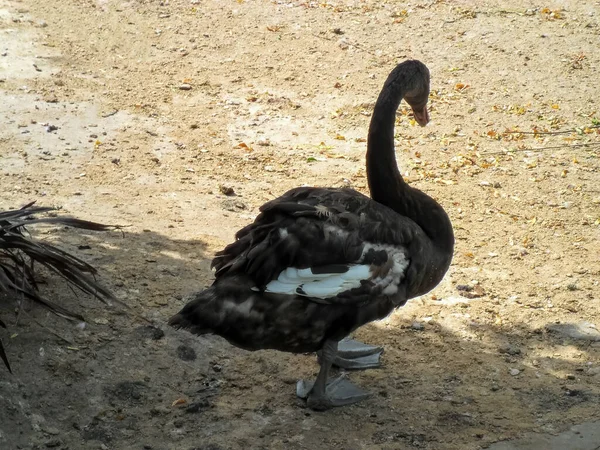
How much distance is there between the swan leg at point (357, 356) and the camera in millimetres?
5705

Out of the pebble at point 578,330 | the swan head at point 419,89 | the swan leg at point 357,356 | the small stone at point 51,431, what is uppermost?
the swan head at point 419,89

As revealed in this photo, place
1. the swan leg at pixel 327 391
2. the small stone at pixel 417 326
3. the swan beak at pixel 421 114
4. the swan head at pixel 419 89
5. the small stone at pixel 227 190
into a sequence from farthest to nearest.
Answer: the small stone at pixel 227 190
the swan beak at pixel 421 114
the small stone at pixel 417 326
the swan head at pixel 419 89
the swan leg at pixel 327 391

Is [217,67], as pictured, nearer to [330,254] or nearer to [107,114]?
[107,114]

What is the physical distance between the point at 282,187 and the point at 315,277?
3.26 m

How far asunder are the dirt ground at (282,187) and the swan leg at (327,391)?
0.07 m

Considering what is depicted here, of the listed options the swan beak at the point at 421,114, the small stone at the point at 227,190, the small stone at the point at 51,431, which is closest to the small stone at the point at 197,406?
the small stone at the point at 51,431

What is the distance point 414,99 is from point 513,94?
3806mm

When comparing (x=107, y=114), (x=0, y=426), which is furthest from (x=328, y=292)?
(x=107, y=114)

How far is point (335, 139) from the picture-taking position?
29.4ft

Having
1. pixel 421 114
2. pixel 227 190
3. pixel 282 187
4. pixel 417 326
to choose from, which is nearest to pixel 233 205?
pixel 227 190

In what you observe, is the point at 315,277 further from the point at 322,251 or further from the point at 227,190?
the point at 227,190

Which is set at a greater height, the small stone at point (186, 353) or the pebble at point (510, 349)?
the small stone at point (186, 353)

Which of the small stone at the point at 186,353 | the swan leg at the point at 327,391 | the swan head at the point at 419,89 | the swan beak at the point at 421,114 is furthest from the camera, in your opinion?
the swan beak at the point at 421,114

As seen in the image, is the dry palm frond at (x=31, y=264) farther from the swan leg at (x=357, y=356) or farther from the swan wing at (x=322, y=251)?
the swan leg at (x=357, y=356)
